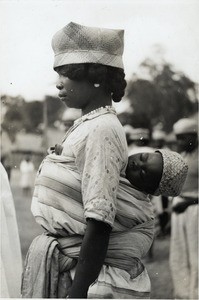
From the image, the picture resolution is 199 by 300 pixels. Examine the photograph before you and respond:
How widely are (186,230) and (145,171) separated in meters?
3.63

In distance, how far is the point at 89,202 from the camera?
7.35ft

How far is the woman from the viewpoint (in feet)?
7.39

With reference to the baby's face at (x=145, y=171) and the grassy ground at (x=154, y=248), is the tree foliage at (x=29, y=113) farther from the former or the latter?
the baby's face at (x=145, y=171)

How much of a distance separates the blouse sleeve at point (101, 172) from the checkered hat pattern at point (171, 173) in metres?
0.19

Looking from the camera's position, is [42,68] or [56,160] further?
[42,68]

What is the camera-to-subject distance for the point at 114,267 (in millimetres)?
2377

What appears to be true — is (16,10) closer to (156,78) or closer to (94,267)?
(94,267)

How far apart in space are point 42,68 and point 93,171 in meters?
2.88

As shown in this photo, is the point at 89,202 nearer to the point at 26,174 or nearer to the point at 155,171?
the point at 155,171

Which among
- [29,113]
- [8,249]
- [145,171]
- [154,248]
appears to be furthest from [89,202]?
[29,113]

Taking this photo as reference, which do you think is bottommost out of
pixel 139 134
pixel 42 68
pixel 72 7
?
pixel 139 134

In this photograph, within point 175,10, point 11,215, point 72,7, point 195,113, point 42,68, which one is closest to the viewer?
point 11,215

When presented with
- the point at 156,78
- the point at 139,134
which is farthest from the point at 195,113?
the point at 139,134

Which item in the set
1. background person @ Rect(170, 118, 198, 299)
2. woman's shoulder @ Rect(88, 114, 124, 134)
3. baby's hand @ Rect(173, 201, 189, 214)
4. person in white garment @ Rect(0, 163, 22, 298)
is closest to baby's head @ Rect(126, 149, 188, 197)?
woman's shoulder @ Rect(88, 114, 124, 134)
